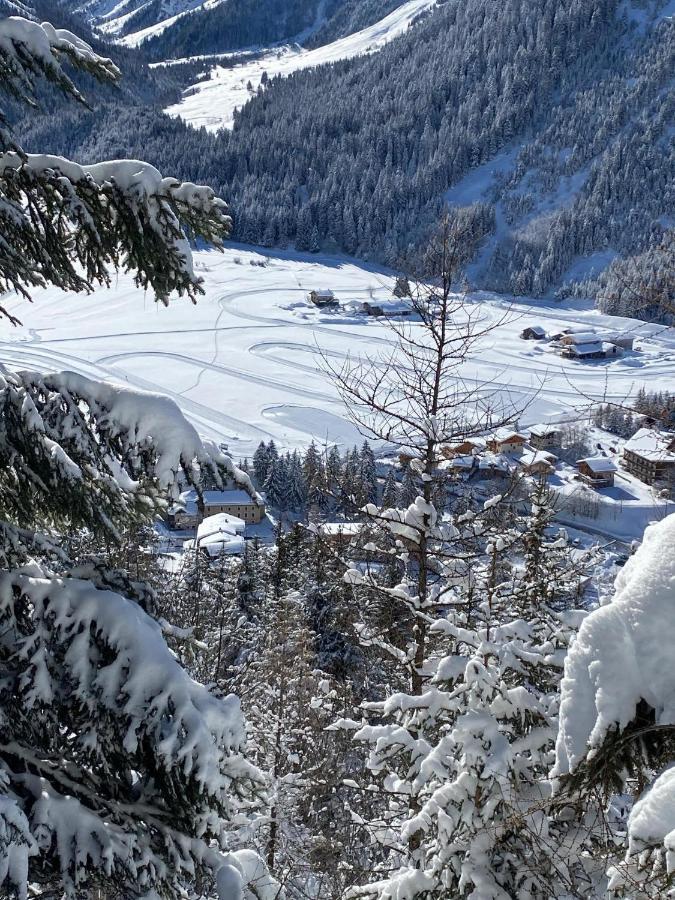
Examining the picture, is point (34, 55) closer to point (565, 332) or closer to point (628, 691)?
point (628, 691)

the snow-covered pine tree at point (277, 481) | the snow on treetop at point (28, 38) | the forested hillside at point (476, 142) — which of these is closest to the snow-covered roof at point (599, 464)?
the snow-covered pine tree at point (277, 481)

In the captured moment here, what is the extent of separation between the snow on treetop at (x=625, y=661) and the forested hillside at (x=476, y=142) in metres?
108

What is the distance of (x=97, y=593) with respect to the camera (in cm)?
275

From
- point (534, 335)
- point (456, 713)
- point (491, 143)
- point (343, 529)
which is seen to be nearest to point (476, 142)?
point (491, 143)

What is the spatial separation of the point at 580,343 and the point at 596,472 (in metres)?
32.9

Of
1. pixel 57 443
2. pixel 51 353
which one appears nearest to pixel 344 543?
pixel 57 443

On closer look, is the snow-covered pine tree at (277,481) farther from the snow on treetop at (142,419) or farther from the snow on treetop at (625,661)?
the snow on treetop at (625,661)

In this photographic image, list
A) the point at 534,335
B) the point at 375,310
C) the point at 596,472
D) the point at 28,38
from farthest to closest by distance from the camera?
the point at 534,335 → the point at 596,472 → the point at 375,310 → the point at 28,38

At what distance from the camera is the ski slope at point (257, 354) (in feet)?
177

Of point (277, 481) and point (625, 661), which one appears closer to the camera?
point (625, 661)

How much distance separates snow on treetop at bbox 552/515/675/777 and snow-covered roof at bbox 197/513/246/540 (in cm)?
3439

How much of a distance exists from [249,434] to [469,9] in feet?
642

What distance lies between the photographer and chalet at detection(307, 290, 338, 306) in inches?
3378

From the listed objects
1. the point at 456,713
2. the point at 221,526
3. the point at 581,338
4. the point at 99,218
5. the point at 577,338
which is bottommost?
the point at 221,526
